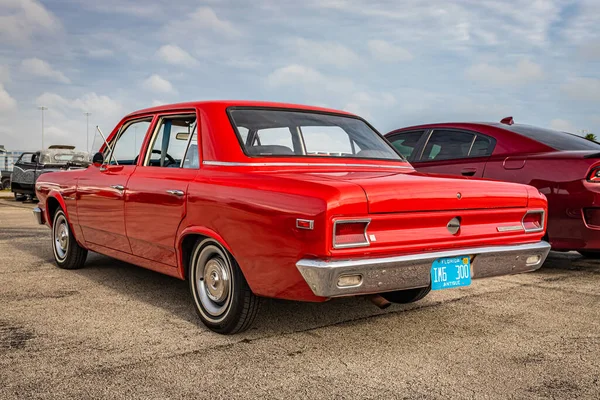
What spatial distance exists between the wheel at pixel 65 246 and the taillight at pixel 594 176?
502 centimetres

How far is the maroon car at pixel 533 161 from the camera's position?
569 cm

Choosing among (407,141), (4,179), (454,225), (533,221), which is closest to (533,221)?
(533,221)

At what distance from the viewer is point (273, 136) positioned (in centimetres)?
443

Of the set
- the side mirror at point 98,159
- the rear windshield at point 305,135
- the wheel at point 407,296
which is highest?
the rear windshield at point 305,135

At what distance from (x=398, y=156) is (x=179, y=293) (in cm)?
218

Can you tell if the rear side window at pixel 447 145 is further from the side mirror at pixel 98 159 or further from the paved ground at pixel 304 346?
the side mirror at pixel 98 159

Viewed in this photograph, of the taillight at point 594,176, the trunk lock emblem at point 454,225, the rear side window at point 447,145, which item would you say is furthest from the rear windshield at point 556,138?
the trunk lock emblem at point 454,225

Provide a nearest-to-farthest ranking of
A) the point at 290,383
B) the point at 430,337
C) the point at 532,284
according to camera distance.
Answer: the point at 290,383, the point at 430,337, the point at 532,284

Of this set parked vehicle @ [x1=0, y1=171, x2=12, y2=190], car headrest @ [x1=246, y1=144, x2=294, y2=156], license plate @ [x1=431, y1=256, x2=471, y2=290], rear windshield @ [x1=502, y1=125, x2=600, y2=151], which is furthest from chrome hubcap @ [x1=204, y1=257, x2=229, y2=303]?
parked vehicle @ [x1=0, y1=171, x2=12, y2=190]

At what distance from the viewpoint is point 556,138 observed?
665 cm

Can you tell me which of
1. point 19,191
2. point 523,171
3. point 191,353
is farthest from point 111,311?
point 19,191

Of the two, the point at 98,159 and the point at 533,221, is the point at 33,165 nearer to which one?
the point at 98,159

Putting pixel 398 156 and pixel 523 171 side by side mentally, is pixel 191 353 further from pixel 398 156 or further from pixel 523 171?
pixel 523 171

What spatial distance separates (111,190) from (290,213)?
242 cm
